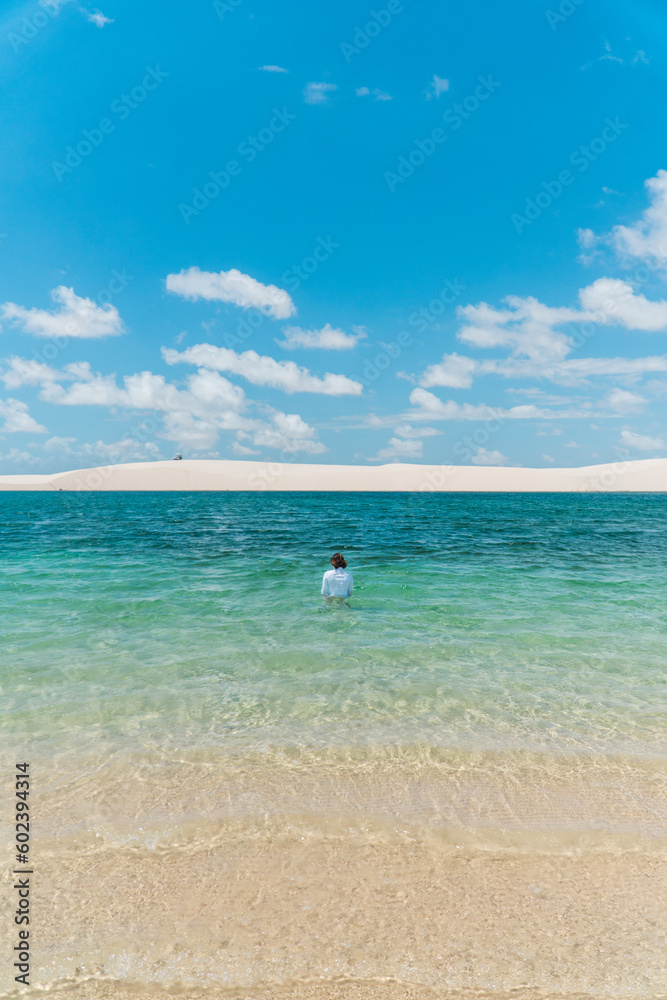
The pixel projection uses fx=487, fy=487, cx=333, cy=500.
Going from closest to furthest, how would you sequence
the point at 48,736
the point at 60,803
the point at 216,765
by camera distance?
the point at 60,803
the point at 216,765
the point at 48,736

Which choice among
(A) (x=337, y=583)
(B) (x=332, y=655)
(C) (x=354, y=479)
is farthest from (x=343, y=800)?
(C) (x=354, y=479)

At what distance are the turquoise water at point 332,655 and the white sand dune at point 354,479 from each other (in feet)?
488

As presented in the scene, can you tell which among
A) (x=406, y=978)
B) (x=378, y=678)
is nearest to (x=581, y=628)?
(x=378, y=678)

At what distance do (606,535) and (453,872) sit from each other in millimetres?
33288

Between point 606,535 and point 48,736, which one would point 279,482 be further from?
point 48,736

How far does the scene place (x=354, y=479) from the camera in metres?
174

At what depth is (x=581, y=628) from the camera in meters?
11.6

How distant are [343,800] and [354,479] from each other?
169180mm

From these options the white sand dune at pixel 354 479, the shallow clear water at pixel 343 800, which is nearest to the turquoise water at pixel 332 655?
the shallow clear water at pixel 343 800

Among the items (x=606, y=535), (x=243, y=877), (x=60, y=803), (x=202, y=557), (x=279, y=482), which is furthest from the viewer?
(x=279, y=482)

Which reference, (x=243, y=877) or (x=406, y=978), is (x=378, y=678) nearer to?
(x=243, y=877)

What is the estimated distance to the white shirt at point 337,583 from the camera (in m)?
13.1

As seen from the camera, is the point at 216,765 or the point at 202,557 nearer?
the point at 216,765

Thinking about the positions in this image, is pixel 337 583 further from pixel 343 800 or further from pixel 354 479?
pixel 354 479
